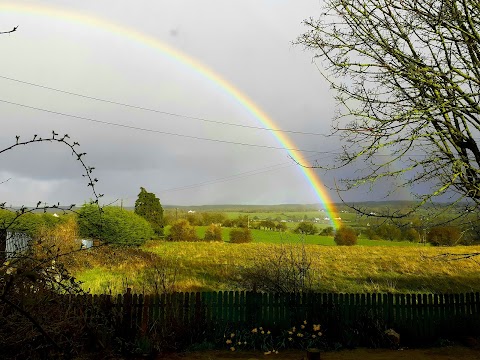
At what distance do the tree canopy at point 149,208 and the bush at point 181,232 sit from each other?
4791mm

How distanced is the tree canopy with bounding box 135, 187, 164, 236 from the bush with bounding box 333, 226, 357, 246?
2672 cm

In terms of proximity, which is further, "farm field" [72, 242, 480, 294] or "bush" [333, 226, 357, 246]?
"bush" [333, 226, 357, 246]

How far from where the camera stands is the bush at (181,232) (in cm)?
4531

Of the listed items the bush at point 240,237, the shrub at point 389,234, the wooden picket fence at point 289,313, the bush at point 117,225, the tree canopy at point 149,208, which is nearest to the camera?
the wooden picket fence at point 289,313

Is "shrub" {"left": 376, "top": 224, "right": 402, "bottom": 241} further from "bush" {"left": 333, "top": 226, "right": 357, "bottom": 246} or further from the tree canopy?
the tree canopy

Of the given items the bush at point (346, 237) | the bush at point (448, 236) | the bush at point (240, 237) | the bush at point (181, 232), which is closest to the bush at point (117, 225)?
the bush at point (181, 232)

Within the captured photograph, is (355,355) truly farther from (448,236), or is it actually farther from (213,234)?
(213,234)

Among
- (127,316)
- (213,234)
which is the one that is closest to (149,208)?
(213,234)

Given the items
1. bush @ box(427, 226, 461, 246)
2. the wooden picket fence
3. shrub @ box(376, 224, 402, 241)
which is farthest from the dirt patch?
shrub @ box(376, 224, 402, 241)

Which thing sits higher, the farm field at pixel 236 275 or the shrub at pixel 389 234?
the shrub at pixel 389 234

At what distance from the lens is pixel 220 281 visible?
1777 cm

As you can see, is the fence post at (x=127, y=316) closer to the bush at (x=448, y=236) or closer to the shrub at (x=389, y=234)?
the bush at (x=448, y=236)

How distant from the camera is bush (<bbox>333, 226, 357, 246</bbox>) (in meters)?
55.5

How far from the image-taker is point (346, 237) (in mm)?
55531
